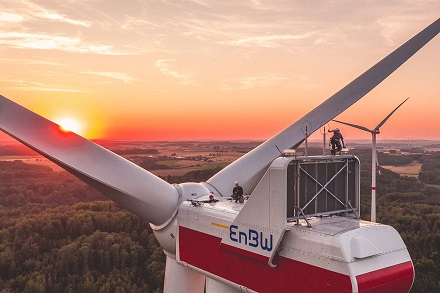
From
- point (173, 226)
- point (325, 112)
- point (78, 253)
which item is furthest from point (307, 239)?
point (78, 253)

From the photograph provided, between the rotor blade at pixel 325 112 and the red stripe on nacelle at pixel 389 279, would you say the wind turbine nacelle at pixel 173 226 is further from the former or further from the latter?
the red stripe on nacelle at pixel 389 279

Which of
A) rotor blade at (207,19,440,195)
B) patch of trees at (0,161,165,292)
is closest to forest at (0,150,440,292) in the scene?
patch of trees at (0,161,165,292)

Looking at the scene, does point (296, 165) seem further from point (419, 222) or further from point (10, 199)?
point (10, 199)

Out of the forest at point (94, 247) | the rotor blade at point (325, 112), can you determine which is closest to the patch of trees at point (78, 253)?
the forest at point (94, 247)

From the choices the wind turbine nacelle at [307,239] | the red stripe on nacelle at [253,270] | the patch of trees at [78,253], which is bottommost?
the patch of trees at [78,253]

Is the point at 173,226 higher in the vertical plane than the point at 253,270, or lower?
higher

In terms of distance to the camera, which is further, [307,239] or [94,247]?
[94,247]

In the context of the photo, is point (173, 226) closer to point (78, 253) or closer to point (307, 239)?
point (307, 239)
